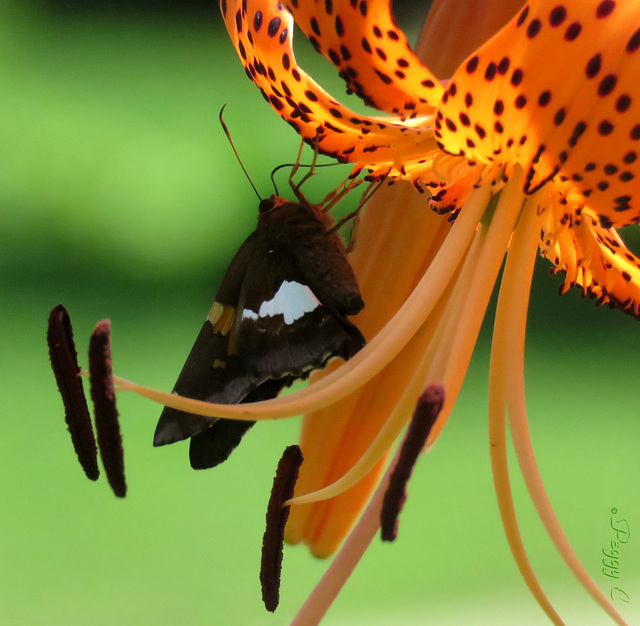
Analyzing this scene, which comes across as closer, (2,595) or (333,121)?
(333,121)

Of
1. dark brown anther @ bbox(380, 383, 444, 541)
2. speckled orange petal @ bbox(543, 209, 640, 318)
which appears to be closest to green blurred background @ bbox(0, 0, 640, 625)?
speckled orange petal @ bbox(543, 209, 640, 318)

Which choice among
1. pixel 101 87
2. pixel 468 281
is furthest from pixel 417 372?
pixel 101 87

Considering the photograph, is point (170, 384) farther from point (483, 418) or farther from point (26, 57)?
point (26, 57)

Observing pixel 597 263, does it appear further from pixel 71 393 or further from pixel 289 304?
pixel 71 393

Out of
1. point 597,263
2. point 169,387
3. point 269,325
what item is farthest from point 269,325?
point 169,387

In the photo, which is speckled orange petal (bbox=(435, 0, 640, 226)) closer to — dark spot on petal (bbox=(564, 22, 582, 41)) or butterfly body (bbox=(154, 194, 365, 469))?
dark spot on petal (bbox=(564, 22, 582, 41))

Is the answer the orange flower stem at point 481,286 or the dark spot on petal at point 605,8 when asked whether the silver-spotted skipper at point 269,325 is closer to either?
the orange flower stem at point 481,286
